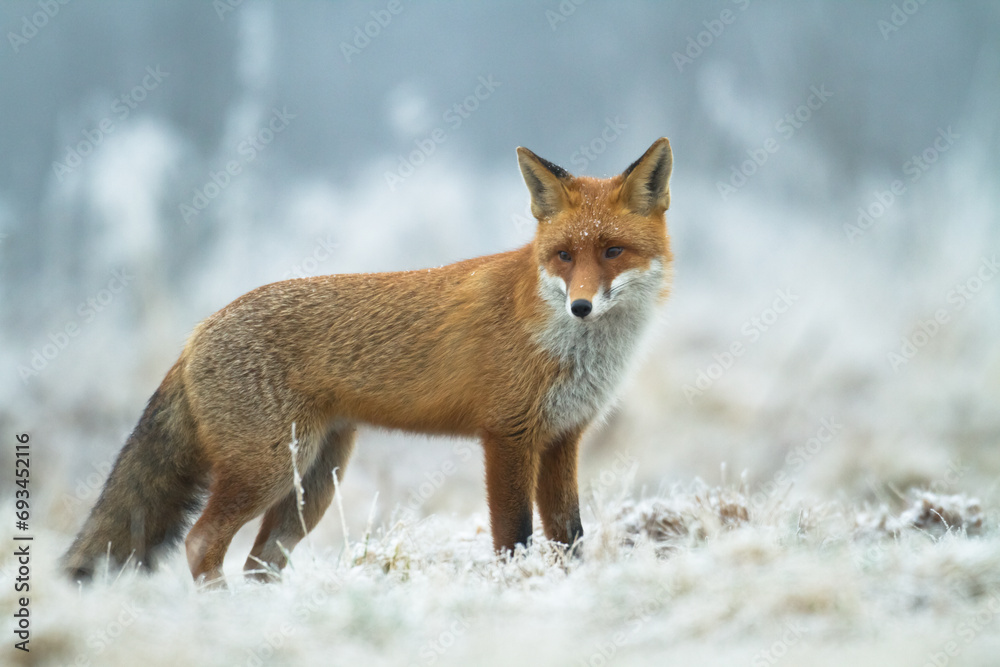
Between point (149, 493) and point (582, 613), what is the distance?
2192 mm

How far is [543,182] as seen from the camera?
3.24 m

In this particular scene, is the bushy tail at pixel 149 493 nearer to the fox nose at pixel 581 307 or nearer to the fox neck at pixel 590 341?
the fox neck at pixel 590 341

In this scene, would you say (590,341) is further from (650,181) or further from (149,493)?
(149,493)

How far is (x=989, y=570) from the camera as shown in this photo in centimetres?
222

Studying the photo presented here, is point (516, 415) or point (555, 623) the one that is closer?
point (555, 623)

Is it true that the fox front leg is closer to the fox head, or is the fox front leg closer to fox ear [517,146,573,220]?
the fox head

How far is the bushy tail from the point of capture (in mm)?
3256

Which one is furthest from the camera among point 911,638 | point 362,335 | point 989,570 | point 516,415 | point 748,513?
point 748,513

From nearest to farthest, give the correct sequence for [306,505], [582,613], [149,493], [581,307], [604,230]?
[582,613] → [581,307] → [604,230] → [149,493] → [306,505]

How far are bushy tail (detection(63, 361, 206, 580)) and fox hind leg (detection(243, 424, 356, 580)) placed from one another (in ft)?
1.24

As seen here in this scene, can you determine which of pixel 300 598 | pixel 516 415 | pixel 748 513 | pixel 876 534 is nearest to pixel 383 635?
pixel 300 598

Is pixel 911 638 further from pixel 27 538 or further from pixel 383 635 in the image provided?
pixel 27 538

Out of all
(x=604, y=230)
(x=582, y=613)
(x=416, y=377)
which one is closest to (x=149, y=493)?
(x=416, y=377)

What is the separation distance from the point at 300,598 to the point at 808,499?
3061 mm
